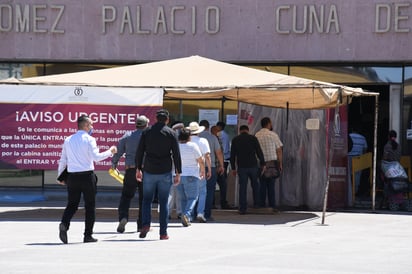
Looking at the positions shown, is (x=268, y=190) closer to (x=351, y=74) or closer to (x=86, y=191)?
(x=351, y=74)

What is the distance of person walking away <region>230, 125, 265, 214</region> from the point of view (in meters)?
18.8

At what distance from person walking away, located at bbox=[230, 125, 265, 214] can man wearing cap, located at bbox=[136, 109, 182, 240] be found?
15.1 ft

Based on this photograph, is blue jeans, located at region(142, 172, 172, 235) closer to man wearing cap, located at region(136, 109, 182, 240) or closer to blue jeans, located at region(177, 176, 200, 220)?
man wearing cap, located at region(136, 109, 182, 240)

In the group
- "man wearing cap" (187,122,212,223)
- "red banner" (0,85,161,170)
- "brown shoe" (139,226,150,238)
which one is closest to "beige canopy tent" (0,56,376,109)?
"red banner" (0,85,161,170)

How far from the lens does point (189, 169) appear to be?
54.4 feet

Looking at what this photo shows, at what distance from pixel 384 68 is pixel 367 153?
2.04 m

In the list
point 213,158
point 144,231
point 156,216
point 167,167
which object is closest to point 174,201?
point 156,216

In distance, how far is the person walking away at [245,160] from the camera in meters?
18.8

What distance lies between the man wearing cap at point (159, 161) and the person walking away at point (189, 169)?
2146 millimetres

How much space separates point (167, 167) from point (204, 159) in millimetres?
2776

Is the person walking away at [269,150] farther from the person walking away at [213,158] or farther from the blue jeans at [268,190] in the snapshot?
the person walking away at [213,158]

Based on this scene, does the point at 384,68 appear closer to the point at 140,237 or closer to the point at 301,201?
the point at 301,201

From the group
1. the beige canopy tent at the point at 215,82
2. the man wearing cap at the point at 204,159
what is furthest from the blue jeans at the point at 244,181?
the man wearing cap at the point at 204,159

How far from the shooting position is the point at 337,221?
706 inches
